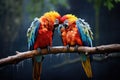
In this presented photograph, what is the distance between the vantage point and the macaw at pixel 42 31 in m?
1.98

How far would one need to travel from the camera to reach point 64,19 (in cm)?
201

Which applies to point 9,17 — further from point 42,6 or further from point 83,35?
point 83,35

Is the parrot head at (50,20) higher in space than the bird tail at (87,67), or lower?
higher

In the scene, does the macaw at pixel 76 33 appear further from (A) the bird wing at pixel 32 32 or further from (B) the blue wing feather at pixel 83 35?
(A) the bird wing at pixel 32 32

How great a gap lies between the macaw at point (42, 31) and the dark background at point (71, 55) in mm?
91

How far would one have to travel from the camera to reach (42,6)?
2.22m

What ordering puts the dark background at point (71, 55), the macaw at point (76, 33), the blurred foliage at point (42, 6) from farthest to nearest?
the blurred foliage at point (42, 6) → the dark background at point (71, 55) → the macaw at point (76, 33)

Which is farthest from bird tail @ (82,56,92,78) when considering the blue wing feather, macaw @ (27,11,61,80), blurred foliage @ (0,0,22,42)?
blurred foliage @ (0,0,22,42)

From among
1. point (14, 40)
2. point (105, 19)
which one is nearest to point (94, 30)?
point (105, 19)

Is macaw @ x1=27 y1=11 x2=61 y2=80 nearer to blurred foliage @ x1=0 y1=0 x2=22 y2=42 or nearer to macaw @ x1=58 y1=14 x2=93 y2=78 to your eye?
macaw @ x1=58 y1=14 x2=93 y2=78

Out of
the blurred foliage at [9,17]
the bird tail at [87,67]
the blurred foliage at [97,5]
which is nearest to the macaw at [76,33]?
the bird tail at [87,67]

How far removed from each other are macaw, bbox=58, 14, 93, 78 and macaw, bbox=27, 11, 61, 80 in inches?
2.2

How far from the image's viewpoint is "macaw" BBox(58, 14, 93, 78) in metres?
1.96

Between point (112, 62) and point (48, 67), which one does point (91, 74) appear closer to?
point (112, 62)
